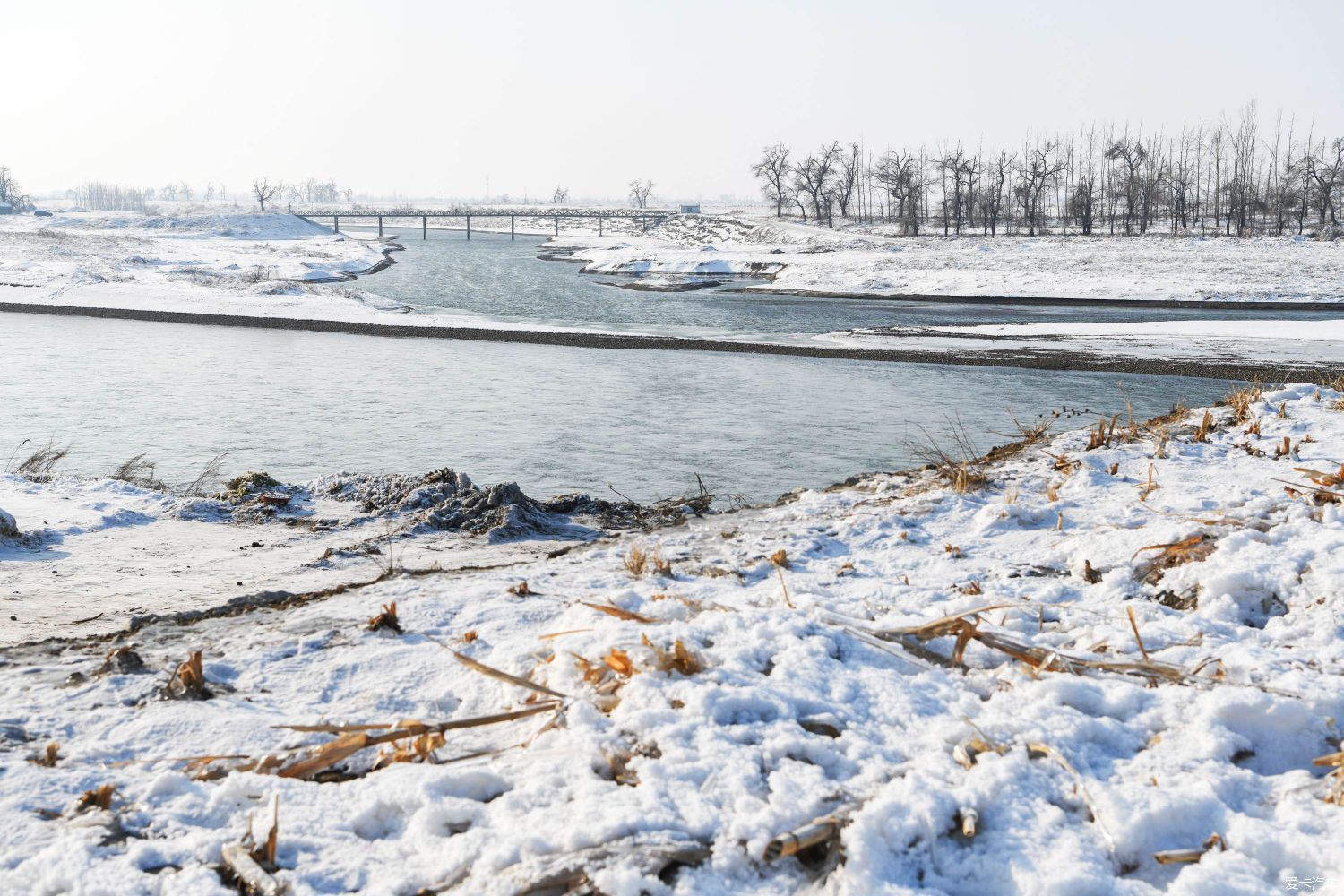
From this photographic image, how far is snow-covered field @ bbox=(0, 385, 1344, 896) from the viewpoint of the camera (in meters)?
2.72

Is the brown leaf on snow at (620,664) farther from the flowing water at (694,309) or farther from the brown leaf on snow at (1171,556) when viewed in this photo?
the flowing water at (694,309)

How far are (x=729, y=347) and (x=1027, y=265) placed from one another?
105 feet

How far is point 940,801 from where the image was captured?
2883 mm

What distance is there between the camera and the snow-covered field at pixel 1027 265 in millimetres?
39625

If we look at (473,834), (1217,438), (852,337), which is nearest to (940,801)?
(473,834)

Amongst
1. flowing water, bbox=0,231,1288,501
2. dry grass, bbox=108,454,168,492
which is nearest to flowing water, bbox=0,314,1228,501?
flowing water, bbox=0,231,1288,501

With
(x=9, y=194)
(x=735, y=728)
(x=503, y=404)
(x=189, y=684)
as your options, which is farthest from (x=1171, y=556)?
(x=9, y=194)

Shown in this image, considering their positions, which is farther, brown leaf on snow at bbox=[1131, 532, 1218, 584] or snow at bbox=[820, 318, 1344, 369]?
snow at bbox=[820, 318, 1344, 369]

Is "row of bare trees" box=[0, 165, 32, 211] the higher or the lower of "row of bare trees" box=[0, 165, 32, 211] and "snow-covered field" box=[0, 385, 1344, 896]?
the higher

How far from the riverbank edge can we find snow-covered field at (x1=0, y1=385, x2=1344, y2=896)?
49.1 feet

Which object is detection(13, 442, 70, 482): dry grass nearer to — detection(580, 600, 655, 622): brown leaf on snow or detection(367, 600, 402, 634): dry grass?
detection(367, 600, 402, 634): dry grass

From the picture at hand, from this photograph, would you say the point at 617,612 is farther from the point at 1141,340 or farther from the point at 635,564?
the point at 1141,340

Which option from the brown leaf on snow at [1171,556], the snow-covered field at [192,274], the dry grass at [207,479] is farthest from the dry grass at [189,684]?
the snow-covered field at [192,274]

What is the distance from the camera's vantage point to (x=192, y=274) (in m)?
43.6
